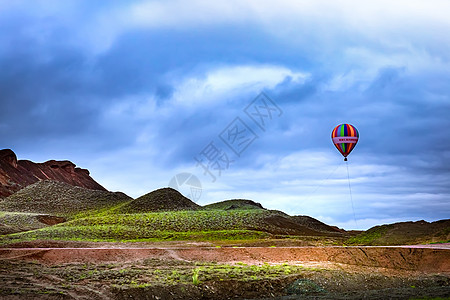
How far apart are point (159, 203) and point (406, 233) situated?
32.6m

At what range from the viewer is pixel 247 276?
19.8m

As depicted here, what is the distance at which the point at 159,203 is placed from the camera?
209ft

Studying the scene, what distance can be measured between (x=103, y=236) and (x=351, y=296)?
26.4 metres

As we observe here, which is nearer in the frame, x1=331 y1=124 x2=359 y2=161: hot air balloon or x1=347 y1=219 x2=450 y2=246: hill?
x1=347 y1=219 x2=450 y2=246: hill

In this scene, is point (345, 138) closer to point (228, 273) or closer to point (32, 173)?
point (228, 273)

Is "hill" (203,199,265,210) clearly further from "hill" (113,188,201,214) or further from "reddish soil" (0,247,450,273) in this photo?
"reddish soil" (0,247,450,273)

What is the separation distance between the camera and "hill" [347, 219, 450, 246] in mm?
37281

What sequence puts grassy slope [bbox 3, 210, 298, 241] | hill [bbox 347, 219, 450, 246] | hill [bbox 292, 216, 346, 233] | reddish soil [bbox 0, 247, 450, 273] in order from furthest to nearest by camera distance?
hill [bbox 292, 216, 346, 233], grassy slope [bbox 3, 210, 298, 241], hill [bbox 347, 219, 450, 246], reddish soil [bbox 0, 247, 450, 273]

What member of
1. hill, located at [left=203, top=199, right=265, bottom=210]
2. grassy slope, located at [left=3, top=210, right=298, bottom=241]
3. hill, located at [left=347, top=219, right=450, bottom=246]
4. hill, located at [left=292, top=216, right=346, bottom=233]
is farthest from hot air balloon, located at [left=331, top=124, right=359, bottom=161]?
hill, located at [left=203, top=199, right=265, bottom=210]

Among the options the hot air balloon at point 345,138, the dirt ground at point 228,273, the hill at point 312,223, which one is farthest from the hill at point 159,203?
the dirt ground at point 228,273

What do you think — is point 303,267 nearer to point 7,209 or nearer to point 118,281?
point 118,281

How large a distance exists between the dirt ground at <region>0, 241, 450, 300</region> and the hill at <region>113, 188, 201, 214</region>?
37.9 m

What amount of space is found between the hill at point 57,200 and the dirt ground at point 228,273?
44855 millimetres

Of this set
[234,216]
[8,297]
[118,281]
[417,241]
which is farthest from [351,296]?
[234,216]
